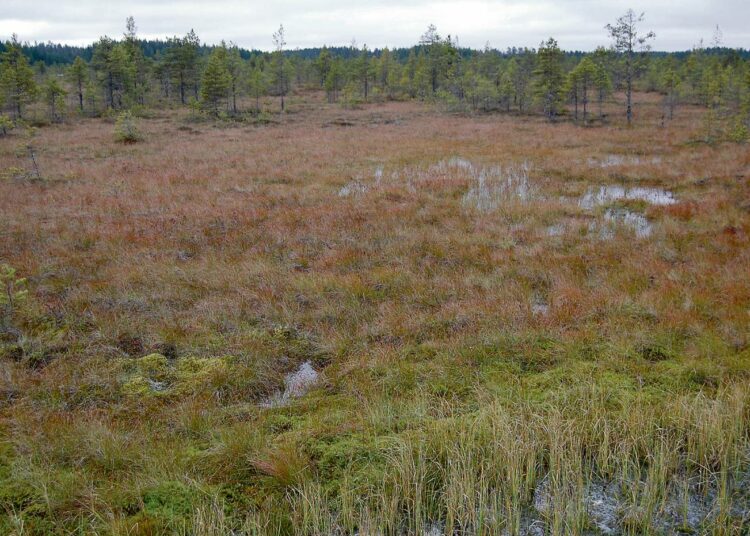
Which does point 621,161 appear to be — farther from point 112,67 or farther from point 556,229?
point 112,67

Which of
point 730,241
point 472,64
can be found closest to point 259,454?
point 730,241

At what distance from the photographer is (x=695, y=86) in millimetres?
52875

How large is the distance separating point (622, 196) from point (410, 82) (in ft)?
184

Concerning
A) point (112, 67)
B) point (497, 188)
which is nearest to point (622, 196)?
point (497, 188)

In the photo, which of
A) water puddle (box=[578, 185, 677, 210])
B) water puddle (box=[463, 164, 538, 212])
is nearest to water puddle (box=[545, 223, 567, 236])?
water puddle (box=[463, 164, 538, 212])

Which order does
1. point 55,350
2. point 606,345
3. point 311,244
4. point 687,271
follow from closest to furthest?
point 606,345, point 55,350, point 687,271, point 311,244

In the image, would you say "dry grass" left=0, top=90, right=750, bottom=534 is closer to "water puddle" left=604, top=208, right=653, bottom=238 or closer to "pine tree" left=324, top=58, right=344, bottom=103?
Result: "water puddle" left=604, top=208, right=653, bottom=238

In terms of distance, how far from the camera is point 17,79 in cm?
3809

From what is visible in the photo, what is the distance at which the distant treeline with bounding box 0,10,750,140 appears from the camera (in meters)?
39.7

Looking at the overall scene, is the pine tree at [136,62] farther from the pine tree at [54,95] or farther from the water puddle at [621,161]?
the water puddle at [621,161]

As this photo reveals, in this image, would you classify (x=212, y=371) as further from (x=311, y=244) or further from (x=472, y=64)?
(x=472, y=64)

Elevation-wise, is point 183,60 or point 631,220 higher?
point 183,60

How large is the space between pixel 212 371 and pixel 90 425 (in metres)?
1.54

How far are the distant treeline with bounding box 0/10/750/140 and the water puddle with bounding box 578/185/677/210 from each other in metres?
13.1
